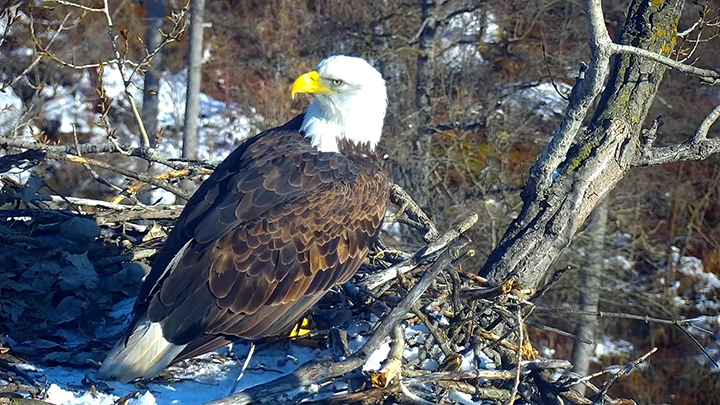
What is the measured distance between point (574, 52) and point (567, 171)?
8.56m

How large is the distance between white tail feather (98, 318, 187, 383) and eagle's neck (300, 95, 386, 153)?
1.28 metres

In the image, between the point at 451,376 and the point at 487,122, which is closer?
the point at 451,376

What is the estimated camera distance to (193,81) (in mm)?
9766

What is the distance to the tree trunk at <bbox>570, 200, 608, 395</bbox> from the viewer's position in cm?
1024

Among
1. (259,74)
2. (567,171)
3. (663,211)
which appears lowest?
(663,211)

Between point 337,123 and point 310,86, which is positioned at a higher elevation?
point 310,86

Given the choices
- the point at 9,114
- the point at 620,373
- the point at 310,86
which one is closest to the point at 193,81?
the point at 9,114

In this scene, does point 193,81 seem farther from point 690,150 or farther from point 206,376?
point 690,150

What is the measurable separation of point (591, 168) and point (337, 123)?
133cm

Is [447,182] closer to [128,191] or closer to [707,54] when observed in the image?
[707,54]

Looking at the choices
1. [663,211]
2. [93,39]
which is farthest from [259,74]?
[663,211]

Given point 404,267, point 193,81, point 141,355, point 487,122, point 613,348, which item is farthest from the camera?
point 613,348

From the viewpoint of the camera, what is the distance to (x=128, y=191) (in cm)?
493

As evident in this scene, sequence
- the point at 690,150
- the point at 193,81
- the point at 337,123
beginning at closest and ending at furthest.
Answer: the point at 690,150, the point at 337,123, the point at 193,81
